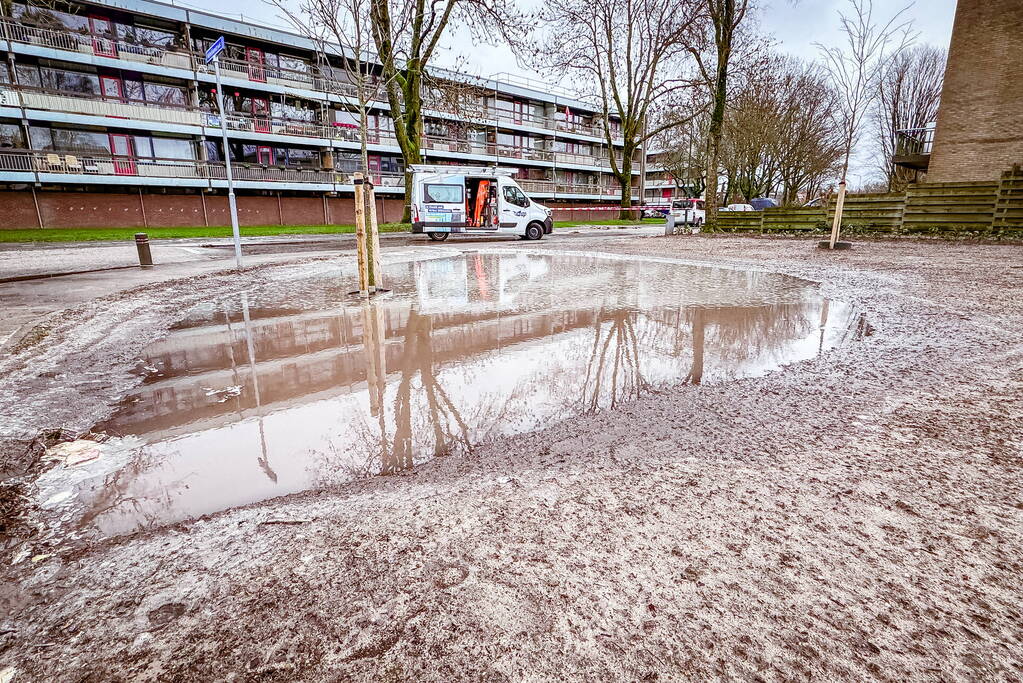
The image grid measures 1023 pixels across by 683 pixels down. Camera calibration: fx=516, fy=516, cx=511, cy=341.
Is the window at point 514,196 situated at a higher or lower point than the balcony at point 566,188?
lower

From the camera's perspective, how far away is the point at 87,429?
317cm

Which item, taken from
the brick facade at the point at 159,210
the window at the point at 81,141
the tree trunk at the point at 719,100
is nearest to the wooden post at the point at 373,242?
the tree trunk at the point at 719,100

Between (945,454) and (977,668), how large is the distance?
145 centimetres

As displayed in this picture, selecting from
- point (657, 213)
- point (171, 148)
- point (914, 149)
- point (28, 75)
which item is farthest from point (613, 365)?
point (657, 213)

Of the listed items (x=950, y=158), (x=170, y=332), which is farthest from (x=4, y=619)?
(x=950, y=158)

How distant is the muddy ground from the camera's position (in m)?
1.44

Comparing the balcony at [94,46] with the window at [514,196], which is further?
the balcony at [94,46]

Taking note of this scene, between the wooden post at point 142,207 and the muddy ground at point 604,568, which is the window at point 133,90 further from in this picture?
the muddy ground at point 604,568

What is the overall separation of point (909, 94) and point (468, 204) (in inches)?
1504

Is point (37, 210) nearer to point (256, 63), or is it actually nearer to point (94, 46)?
point (94, 46)

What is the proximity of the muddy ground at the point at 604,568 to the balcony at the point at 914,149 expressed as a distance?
24769 mm

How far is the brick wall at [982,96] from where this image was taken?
16703 millimetres

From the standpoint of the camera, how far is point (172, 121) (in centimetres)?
2992

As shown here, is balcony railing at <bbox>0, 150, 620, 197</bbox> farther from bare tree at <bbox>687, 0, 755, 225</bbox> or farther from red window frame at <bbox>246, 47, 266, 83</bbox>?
bare tree at <bbox>687, 0, 755, 225</bbox>
